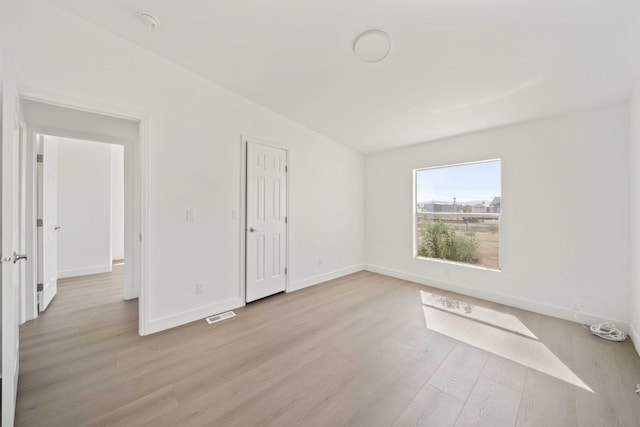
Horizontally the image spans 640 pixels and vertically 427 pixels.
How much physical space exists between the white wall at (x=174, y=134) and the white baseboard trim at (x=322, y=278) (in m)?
0.09

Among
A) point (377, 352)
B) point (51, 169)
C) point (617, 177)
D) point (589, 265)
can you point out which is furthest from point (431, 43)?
point (51, 169)

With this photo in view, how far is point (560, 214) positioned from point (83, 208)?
24.7 feet

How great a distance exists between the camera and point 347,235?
4613mm

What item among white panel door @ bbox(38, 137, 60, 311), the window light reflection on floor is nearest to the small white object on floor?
the window light reflection on floor

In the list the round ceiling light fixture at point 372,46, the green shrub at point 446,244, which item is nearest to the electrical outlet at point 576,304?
the green shrub at point 446,244

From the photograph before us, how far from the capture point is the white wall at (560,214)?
2.49 metres

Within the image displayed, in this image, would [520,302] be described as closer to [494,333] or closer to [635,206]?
[494,333]

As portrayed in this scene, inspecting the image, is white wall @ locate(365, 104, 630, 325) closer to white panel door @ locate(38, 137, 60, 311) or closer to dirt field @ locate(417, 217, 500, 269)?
dirt field @ locate(417, 217, 500, 269)

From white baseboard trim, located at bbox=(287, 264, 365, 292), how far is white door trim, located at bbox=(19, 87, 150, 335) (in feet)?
5.97

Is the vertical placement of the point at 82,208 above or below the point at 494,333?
above

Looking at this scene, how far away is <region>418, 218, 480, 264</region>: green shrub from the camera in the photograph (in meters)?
3.65

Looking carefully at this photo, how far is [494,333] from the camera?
2447 mm

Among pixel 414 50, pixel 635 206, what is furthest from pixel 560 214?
pixel 414 50

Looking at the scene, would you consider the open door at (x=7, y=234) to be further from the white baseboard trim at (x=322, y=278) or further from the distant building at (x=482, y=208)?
the distant building at (x=482, y=208)
